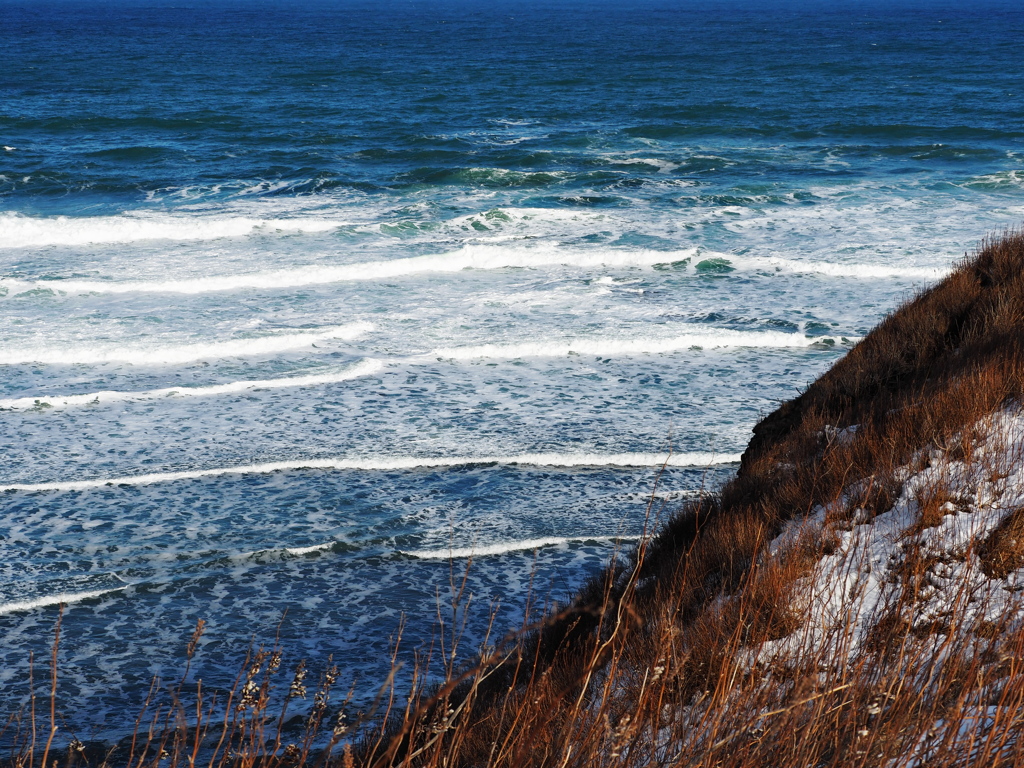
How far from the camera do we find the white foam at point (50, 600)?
5.98m

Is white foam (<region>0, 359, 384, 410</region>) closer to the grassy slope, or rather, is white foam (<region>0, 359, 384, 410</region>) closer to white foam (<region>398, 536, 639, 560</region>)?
white foam (<region>398, 536, 639, 560</region>)

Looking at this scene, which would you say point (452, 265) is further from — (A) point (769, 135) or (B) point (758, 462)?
(A) point (769, 135)

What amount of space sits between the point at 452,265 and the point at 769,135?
59.4 feet

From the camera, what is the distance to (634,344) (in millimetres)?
11461

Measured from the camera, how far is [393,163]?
985 inches

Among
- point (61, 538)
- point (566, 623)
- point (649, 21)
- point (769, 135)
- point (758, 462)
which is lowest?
point (61, 538)

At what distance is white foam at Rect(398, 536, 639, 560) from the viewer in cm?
661

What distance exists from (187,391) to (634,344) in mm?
5530

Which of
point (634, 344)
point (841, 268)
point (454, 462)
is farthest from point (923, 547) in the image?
point (841, 268)

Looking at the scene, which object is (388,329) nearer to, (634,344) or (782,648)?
(634,344)

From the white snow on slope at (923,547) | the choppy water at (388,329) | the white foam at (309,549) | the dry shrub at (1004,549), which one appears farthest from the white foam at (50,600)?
the dry shrub at (1004,549)

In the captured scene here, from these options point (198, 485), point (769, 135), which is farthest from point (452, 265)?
point (769, 135)

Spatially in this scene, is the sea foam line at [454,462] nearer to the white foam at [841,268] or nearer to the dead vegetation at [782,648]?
the dead vegetation at [782,648]

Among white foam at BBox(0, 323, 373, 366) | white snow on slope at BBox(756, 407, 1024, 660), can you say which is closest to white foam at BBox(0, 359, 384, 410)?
white foam at BBox(0, 323, 373, 366)
